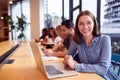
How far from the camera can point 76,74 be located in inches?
48.8

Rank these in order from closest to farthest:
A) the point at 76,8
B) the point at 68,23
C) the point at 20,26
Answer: the point at 68,23 → the point at 76,8 → the point at 20,26

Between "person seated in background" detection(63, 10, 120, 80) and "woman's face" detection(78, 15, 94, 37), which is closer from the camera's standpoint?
"person seated in background" detection(63, 10, 120, 80)

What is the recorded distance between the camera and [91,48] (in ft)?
5.00

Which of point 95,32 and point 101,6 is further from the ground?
point 101,6

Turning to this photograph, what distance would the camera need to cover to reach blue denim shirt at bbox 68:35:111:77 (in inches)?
52.4

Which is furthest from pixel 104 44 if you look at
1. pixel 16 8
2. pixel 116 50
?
pixel 16 8

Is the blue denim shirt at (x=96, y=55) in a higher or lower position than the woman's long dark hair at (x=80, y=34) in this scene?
lower

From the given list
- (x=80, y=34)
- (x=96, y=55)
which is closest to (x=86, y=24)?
(x=80, y=34)

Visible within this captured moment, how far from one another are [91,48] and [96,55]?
73 millimetres

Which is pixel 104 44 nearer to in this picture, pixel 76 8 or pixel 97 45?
pixel 97 45

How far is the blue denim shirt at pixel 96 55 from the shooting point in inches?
52.4

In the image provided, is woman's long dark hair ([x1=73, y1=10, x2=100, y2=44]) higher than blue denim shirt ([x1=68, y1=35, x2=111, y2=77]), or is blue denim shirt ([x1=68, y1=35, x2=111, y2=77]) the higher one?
woman's long dark hair ([x1=73, y1=10, x2=100, y2=44])

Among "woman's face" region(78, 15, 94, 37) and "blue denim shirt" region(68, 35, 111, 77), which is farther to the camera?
"woman's face" region(78, 15, 94, 37)

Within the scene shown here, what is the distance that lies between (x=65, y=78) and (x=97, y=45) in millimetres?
479
